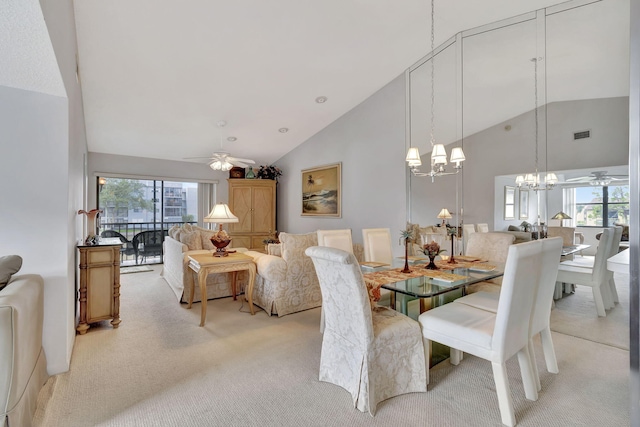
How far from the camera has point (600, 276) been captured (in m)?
3.12

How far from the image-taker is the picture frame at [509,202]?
3486 millimetres

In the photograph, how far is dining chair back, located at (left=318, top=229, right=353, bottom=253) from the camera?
10.8 feet

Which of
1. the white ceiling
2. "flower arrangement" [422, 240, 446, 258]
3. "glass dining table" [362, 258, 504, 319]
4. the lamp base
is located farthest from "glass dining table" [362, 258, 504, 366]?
the white ceiling

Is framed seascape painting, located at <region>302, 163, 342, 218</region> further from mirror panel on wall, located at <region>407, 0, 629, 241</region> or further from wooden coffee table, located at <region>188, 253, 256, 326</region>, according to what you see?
wooden coffee table, located at <region>188, 253, 256, 326</region>

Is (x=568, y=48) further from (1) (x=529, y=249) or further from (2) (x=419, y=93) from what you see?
(1) (x=529, y=249)

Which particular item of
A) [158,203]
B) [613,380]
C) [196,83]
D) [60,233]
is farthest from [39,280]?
[158,203]

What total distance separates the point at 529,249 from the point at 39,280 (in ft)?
10.2

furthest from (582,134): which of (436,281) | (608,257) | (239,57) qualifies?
(239,57)

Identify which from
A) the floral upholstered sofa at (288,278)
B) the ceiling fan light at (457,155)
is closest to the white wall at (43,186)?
the floral upholstered sofa at (288,278)

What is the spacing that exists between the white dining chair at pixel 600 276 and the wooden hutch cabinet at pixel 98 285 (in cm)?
478

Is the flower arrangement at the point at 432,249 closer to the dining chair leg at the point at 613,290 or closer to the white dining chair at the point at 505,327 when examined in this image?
the white dining chair at the point at 505,327

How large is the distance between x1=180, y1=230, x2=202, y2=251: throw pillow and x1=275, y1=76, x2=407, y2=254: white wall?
8.45ft

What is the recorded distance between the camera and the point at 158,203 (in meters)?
7.20

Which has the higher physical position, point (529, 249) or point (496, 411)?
point (529, 249)
